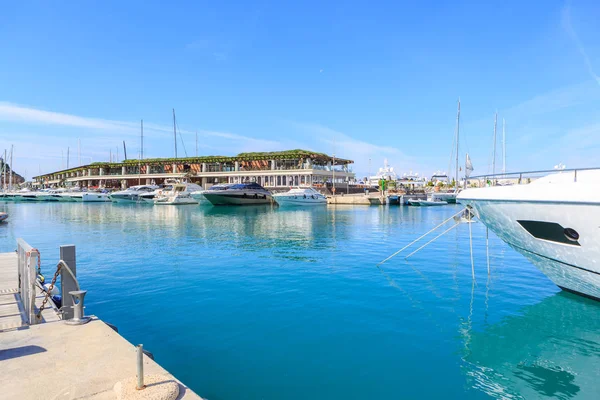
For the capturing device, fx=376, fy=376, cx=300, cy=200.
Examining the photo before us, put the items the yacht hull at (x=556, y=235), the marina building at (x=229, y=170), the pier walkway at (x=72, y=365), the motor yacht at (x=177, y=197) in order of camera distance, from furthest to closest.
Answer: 1. the marina building at (x=229, y=170)
2. the motor yacht at (x=177, y=197)
3. the yacht hull at (x=556, y=235)
4. the pier walkway at (x=72, y=365)

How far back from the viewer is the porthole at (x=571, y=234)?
9.38 m

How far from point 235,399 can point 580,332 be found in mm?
8385

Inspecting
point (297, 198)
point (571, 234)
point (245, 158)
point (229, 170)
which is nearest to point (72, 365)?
point (571, 234)

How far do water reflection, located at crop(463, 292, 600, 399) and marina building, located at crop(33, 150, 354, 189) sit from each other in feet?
248

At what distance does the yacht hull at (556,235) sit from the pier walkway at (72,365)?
9228 millimetres

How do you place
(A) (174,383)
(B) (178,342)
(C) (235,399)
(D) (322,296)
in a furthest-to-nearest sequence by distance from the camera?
(D) (322,296) < (B) (178,342) < (C) (235,399) < (A) (174,383)

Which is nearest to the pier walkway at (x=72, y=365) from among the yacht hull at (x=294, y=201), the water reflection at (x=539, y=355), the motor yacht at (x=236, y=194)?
the water reflection at (x=539, y=355)

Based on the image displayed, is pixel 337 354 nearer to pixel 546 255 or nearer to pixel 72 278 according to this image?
pixel 72 278

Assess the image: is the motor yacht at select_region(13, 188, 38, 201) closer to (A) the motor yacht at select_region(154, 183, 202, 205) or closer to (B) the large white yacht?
(A) the motor yacht at select_region(154, 183, 202, 205)

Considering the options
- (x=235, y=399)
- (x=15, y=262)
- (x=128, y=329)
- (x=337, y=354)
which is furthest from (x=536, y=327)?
(x=15, y=262)

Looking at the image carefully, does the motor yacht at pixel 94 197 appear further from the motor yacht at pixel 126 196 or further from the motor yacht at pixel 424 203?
the motor yacht at pixel 424 203

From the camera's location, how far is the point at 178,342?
8.53m

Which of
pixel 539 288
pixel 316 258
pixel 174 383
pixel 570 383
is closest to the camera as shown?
pixel 174 383

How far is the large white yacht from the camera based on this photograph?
888cm
